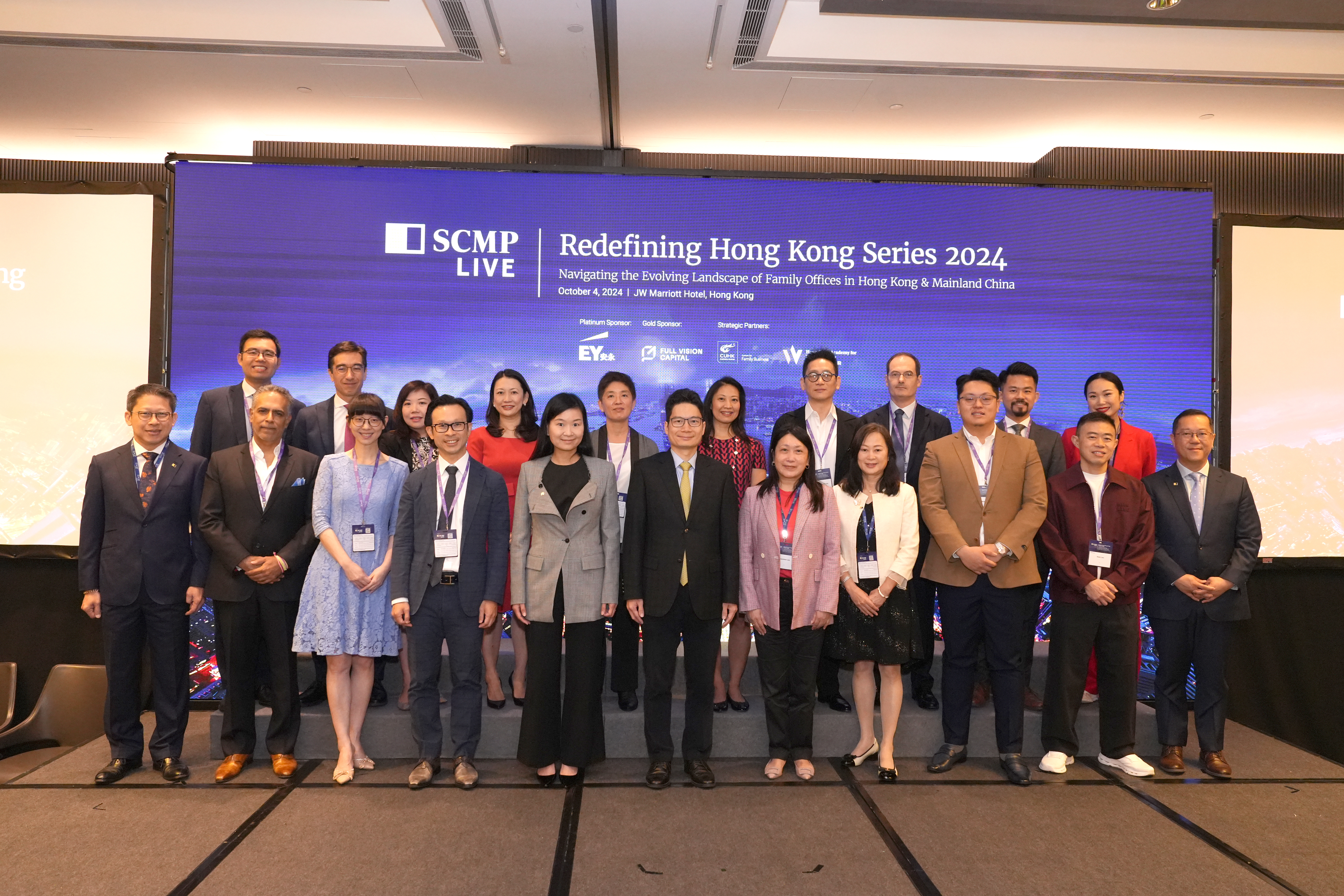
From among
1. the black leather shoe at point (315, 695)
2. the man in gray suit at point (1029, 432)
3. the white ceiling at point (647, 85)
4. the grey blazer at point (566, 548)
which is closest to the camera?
the grey blazer at point (566, 548)

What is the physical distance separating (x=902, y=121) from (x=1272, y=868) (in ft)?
15.2

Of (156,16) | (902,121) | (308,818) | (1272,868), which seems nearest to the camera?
(1272,868)

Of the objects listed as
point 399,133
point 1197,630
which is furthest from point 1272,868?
point 399,133

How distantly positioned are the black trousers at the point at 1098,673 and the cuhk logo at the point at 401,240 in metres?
4.20

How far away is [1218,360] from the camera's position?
5.21 m

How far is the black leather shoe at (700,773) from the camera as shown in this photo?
11.4 ft

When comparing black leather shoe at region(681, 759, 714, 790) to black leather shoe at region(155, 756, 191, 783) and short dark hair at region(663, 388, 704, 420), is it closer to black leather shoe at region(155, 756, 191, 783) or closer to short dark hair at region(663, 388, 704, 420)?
short dark hair at region(663, 388, 704, 420)

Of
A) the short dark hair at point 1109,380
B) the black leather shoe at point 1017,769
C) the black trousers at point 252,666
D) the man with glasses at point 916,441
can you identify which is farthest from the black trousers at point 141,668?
the short dark hair at point 1109,380

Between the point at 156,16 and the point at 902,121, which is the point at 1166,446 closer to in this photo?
the point at 902,121

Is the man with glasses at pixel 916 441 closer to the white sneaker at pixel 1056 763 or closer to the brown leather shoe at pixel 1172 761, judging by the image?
the white sneaker at pixel 1056 763

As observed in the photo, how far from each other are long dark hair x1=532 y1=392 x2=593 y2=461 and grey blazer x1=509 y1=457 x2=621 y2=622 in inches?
1.6

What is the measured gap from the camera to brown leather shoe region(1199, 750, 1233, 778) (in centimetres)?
369

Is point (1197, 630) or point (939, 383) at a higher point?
point (939, 383)

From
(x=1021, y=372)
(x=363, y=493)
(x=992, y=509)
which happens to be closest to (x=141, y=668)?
(x=363, y=493)
